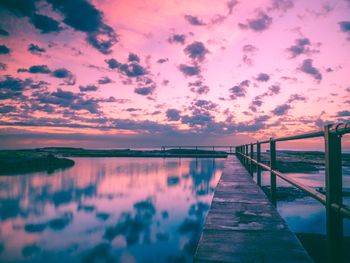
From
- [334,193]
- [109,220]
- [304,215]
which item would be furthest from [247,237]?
[304,215]

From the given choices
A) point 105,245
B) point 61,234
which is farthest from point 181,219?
point 61,234

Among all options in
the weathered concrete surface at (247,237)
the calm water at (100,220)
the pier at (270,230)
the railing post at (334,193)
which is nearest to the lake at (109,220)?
the calm water at (100,220)

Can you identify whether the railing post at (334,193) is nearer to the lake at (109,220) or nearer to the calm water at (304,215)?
the lake at (109,220)

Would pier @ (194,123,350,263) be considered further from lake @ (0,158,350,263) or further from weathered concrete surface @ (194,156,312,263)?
lake @ (0,158,350,263)

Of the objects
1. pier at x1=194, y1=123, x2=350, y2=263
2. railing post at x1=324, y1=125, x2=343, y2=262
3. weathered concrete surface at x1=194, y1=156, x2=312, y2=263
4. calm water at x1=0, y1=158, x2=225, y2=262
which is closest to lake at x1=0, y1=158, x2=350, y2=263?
calm water at x1=0, y1=158, x2=225, y2=262

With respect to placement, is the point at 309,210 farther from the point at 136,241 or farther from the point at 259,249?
the point at 259,249

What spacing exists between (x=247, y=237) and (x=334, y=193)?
0.80 meters

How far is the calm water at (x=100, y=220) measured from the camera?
6.14 metres

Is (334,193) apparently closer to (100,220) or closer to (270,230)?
(270,230)

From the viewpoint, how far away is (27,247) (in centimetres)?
632

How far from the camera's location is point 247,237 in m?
1.91

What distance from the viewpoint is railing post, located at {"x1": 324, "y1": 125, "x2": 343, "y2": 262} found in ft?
4.54

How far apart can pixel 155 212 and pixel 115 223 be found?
187cm

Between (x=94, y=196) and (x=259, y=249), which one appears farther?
(x=94, y=196)
